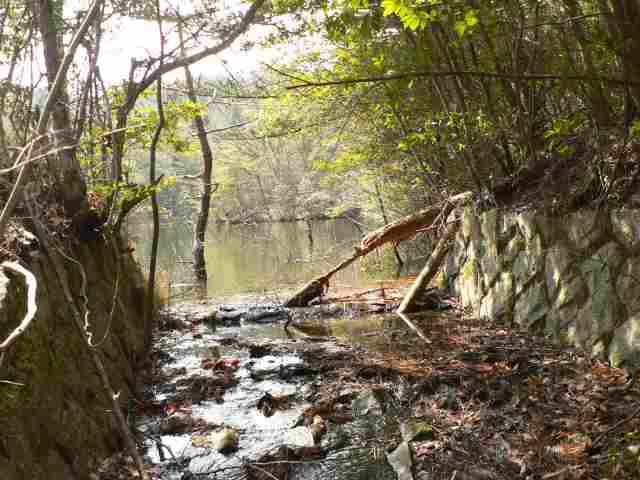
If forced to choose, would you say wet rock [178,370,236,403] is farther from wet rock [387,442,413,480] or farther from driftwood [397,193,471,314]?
driftwood [397,193,471,314]

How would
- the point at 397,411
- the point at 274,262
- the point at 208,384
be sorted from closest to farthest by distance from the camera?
the point at 397,411 → the point at 208,384 → the point at 274,262

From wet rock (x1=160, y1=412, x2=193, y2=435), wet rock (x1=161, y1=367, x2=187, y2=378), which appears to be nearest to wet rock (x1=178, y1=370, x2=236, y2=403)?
wet rock (x1=161, y1=367, x2=187, y2=378)

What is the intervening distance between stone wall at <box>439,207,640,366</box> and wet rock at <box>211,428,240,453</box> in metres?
3.14

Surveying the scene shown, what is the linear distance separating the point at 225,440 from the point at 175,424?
0.68 metres

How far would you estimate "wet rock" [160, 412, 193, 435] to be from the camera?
15.3ft

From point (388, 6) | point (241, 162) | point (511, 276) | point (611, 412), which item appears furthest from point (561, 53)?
point (241, 162)

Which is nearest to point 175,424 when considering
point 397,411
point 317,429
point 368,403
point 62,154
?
point 317,429

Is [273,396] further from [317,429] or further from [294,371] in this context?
[317,429]

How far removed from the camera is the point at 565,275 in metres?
5.27

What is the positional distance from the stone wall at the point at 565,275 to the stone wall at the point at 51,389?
155 inches

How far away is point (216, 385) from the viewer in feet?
18.9

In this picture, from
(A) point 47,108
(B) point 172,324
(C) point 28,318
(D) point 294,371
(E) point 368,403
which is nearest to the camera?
(A) point 47,108

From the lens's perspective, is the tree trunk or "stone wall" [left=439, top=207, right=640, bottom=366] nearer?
"stone wall" [left=439, top=207, right=640, bottom=366]

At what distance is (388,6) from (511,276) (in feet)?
15.3
